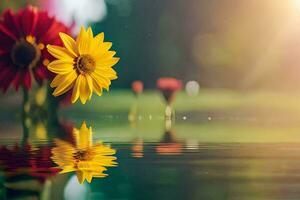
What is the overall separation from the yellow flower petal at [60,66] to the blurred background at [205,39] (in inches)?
17.9

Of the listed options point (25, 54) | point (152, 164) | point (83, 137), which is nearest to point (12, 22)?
point (25, 54)

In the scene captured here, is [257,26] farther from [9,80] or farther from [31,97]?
[9,80]

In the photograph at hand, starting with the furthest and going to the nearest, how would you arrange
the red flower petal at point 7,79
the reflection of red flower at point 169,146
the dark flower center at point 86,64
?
the dark flower center at point 86,64, the red flower petal at point 7,79, the reflection of red flower at point 169,146

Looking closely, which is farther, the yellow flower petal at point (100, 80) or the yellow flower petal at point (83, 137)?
the yellow flower petal at point (100, 80)

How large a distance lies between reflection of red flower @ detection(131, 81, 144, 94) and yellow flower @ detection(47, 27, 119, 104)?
40 centimetres

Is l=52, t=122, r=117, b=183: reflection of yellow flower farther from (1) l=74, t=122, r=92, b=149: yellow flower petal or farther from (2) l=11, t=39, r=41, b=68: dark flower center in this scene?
(2) l=11, t=39, r=41, b=68: dark flower center

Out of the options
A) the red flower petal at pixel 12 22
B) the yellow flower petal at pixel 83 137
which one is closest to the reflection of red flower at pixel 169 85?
the yellow flower petal at pixel 83 137

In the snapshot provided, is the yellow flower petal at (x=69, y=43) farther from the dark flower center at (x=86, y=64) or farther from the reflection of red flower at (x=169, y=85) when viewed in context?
the reflection of red flower at (x=169, y=85)

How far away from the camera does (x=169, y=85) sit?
167 centimetres

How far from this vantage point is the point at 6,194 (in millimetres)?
626

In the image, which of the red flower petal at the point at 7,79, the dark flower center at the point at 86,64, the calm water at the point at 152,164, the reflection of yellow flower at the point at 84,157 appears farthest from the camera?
the dark flower center at the point at 86,64

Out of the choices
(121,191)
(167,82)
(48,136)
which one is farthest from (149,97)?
(121,191)

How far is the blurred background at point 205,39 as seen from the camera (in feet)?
5.50

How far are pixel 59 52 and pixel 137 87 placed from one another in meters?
0.48
